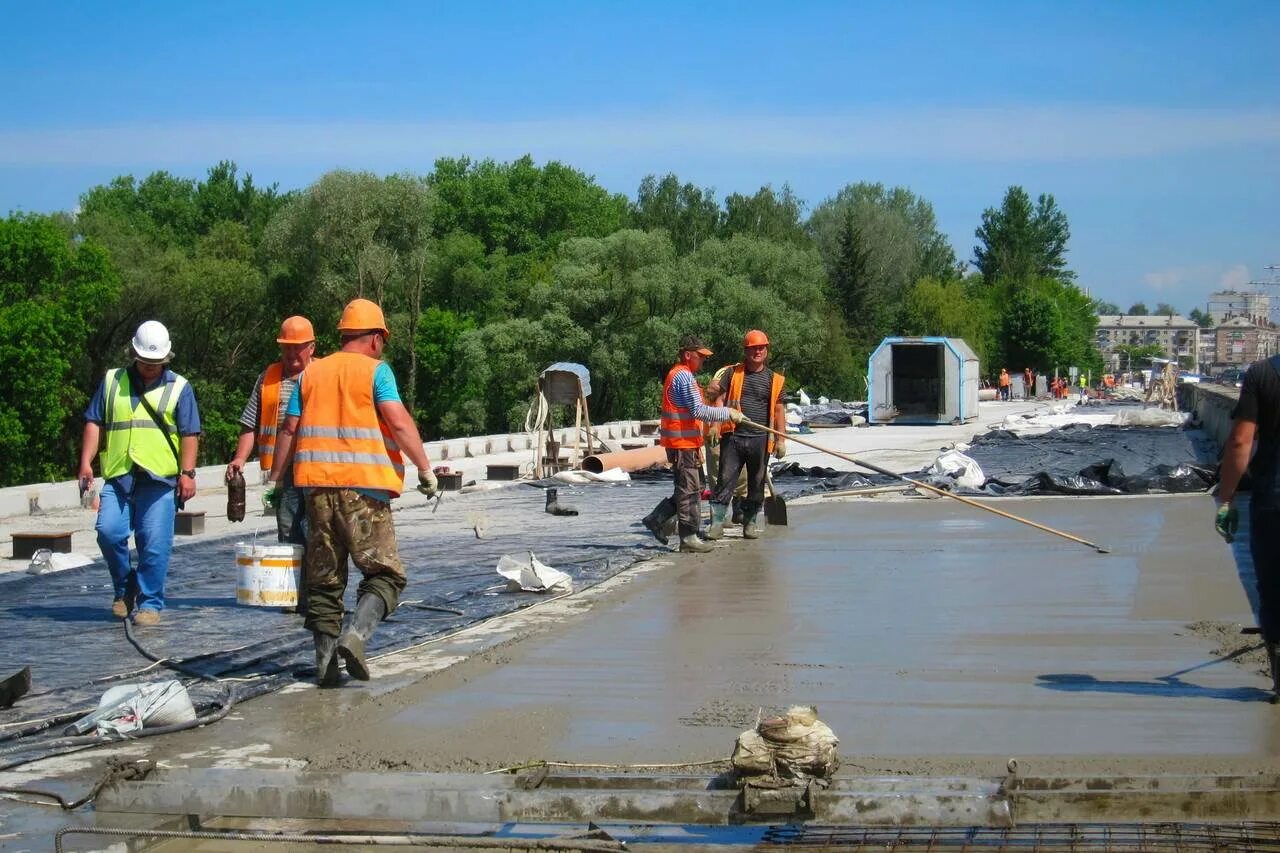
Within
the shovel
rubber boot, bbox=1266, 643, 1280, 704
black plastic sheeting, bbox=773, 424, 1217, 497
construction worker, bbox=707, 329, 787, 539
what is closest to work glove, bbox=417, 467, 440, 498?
rubber boot, bbox=1266, 643, 1280, 704

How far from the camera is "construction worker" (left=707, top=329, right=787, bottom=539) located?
1269 centimetres

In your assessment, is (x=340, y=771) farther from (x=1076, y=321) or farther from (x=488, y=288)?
(x=1076, y=321)

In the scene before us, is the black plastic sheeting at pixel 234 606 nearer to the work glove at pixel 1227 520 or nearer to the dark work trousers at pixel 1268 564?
the work glove at pixel 1227 520

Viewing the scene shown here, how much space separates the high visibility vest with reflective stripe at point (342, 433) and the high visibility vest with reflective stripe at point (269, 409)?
2.08 m

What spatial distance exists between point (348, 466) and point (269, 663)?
1365mm

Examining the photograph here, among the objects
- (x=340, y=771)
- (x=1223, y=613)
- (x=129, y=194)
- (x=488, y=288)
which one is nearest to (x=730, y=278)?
(x=488, y=288)

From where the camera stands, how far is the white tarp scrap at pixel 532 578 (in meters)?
10.1

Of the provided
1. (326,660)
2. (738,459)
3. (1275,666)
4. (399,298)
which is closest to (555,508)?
(738,459)

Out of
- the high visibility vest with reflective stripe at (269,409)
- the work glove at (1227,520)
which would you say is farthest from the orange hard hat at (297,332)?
the work glove at (1227,520)

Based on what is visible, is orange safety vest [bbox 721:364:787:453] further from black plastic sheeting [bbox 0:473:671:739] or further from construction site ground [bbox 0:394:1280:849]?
construction site ground [bbox 0:394:1280:849]

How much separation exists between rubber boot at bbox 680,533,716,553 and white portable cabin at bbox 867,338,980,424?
2904 centimetres

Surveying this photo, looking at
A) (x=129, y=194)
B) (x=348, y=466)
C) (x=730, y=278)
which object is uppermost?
(x=129, y=194)

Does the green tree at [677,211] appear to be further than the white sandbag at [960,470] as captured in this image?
Yes

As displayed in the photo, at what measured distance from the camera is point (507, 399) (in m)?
59.8
